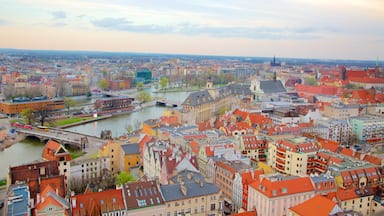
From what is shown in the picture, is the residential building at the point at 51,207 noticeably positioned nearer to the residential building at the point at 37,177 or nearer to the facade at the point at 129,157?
the residential building at the point at 37,177

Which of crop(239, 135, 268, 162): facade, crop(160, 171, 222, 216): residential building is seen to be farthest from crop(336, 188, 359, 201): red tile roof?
crop(239, 135, 268, 162): facade

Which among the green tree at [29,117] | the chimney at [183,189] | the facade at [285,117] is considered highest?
the facade at [285,117]

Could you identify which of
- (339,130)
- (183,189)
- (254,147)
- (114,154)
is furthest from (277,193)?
Answer: (339,130)

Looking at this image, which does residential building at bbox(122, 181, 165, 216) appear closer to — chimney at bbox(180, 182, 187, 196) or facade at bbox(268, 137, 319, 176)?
chimney at bbox(180, 182, 187, 196)

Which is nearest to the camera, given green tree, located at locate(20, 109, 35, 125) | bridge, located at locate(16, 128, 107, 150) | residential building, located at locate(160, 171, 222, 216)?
residential building, located at locate(160, 171, 222, 216)

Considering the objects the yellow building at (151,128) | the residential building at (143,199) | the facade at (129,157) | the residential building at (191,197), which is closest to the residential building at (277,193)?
the residential building at (191,197)

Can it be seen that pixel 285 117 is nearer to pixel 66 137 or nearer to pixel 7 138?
pixel 66 137
